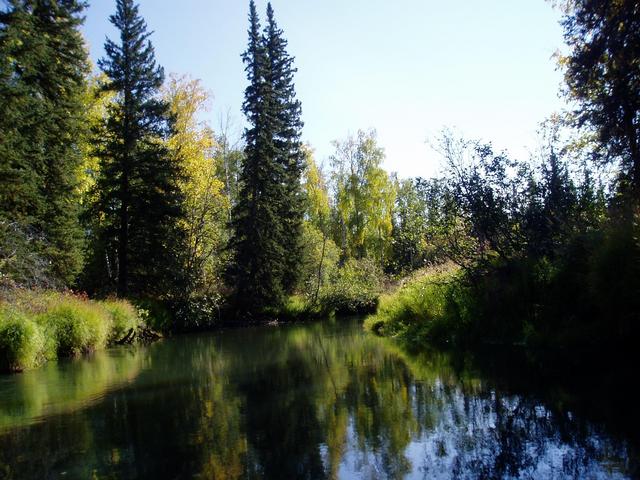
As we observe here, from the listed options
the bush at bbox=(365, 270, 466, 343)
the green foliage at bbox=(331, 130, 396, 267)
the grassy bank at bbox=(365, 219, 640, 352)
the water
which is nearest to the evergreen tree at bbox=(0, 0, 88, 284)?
the water

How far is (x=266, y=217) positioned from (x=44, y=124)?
11849mm

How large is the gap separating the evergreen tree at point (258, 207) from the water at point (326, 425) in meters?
17.8

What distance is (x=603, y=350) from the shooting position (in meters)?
9.12

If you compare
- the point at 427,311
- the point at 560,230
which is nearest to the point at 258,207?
the point at 427,311

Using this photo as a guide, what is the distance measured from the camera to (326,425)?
6.28 metres

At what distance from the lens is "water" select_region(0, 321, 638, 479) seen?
15.7 ft

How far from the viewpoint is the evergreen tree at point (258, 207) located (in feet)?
94.5

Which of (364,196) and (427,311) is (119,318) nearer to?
(427,311)

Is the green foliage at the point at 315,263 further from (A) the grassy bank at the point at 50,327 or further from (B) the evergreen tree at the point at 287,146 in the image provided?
(A) the grassy bank at the point at 50,327

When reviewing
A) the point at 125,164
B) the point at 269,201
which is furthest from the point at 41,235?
the point at 269,201

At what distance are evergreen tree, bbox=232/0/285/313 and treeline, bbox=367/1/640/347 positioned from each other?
14264 millimetres

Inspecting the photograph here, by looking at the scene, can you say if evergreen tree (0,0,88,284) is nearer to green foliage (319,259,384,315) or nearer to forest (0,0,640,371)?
forest (0,0,640,371)

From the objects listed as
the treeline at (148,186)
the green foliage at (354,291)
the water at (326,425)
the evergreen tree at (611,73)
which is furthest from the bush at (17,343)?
the green foliage at (354,291)

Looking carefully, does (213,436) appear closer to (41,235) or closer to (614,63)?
(614,63)
